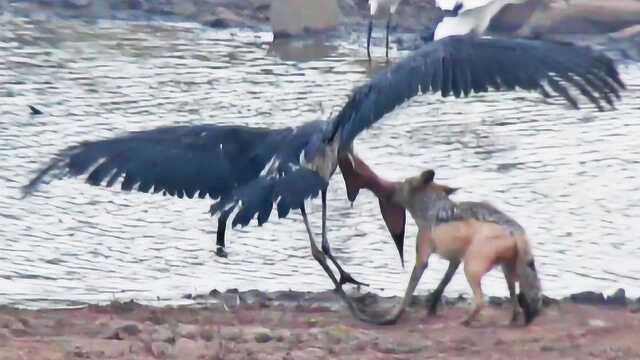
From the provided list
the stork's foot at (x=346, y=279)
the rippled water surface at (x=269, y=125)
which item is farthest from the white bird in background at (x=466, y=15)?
the stork's foot at (x=346, y=279)

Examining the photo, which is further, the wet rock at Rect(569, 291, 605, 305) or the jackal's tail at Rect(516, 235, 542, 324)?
the wet rock at Rect(569, 291, 605, 305)

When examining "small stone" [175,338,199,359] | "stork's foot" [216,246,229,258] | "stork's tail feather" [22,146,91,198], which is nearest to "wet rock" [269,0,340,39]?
"stork's foot" [216,246,229,258]

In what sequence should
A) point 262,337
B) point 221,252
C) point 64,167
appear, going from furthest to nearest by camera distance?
point 221,252 < point 64,167 < point 262,337

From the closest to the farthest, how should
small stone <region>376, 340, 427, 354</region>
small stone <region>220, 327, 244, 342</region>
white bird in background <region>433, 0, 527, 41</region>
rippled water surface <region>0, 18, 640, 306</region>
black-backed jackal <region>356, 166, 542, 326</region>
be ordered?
small stone <region>376, 340, 427, 354</region>
small stone <region>220, 327, 244, 342</region>
black-backed jackal <region>356, 166, 542, 326</region>
rippled water surface <region>0, 18, 640, 306</region>
white bird in background <region>433, 0, 527, 41</region>

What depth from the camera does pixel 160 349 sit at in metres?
5.36

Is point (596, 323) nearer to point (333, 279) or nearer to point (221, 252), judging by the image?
point (333, 279)

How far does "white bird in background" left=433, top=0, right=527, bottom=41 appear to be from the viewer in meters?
13.9

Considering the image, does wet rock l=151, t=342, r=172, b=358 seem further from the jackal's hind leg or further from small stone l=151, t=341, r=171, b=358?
the jackal's hind leg

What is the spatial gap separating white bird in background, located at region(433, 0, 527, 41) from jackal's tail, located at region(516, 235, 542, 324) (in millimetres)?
7773

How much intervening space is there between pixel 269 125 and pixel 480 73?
190 inches

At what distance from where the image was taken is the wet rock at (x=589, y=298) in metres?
6.66

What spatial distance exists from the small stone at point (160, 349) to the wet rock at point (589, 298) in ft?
6.26

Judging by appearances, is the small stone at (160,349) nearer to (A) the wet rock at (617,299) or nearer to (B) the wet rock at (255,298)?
(B) the wet rock at (255,298)

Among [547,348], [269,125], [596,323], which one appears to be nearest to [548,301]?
[596,323]
